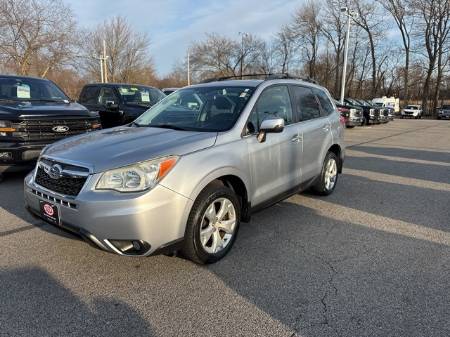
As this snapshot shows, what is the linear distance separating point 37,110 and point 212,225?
173 inches

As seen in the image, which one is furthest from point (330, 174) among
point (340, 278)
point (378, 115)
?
point (378, 115)

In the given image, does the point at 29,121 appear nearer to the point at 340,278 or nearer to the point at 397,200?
the point at 340,278

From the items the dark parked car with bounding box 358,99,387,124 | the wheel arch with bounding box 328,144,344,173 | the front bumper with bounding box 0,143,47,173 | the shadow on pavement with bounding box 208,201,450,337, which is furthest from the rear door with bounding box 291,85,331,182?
the dark parked car with bounding box 358,99,387,124

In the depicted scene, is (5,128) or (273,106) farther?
(5,128)

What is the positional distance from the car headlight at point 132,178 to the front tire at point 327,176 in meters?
3.14

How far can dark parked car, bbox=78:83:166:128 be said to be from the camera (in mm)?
9391

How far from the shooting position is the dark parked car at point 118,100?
30.8 ft

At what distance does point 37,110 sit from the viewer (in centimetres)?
633

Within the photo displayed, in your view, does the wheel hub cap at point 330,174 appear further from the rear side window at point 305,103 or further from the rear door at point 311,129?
the rear side window at point 305,103

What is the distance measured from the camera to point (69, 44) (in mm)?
28078

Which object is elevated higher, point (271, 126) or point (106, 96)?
point (106, 96)

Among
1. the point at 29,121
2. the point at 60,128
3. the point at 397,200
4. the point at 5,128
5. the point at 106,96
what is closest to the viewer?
the point at 397,200

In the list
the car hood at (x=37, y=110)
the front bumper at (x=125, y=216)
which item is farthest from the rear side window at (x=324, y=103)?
the car hood at (x=37, y=110)

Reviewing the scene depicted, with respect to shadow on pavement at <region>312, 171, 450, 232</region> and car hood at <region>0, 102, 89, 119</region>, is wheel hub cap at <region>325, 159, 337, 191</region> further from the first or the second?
car hood at <region>0, 102, 89, 119</region>
